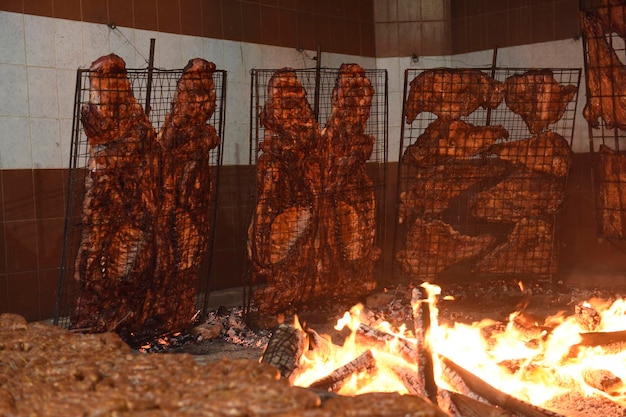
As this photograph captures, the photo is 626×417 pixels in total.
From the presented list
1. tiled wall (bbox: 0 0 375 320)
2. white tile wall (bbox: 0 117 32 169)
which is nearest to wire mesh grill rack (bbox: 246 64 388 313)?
tiled wall (bbox: 0 0 375 320)

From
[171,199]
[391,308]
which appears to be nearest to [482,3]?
[391,308]

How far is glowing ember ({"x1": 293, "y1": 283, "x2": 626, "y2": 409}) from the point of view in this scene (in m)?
4.74

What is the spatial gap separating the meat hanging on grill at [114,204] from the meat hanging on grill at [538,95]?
11.9ft

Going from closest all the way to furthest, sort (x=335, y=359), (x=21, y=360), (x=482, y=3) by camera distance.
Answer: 1. (x=21, y=360)
2. (x=335, y=359)
3. (x=482, y=3)

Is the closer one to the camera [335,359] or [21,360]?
[21,360]

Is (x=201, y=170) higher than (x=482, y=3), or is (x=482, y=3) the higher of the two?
(x=482, y=3)

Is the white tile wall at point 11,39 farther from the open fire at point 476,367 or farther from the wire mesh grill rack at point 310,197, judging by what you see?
the open fire at point 476,367

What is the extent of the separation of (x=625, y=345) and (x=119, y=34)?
5221 mm

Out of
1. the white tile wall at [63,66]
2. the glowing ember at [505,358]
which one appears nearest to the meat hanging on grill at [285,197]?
the glowing ember at [505,358]

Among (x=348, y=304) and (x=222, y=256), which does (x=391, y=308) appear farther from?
(x=222, y=256)

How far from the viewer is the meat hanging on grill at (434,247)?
7.96 m

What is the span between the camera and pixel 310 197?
7152mm

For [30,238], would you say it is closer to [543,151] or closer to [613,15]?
[543,151]

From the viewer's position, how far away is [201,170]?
6.52m
